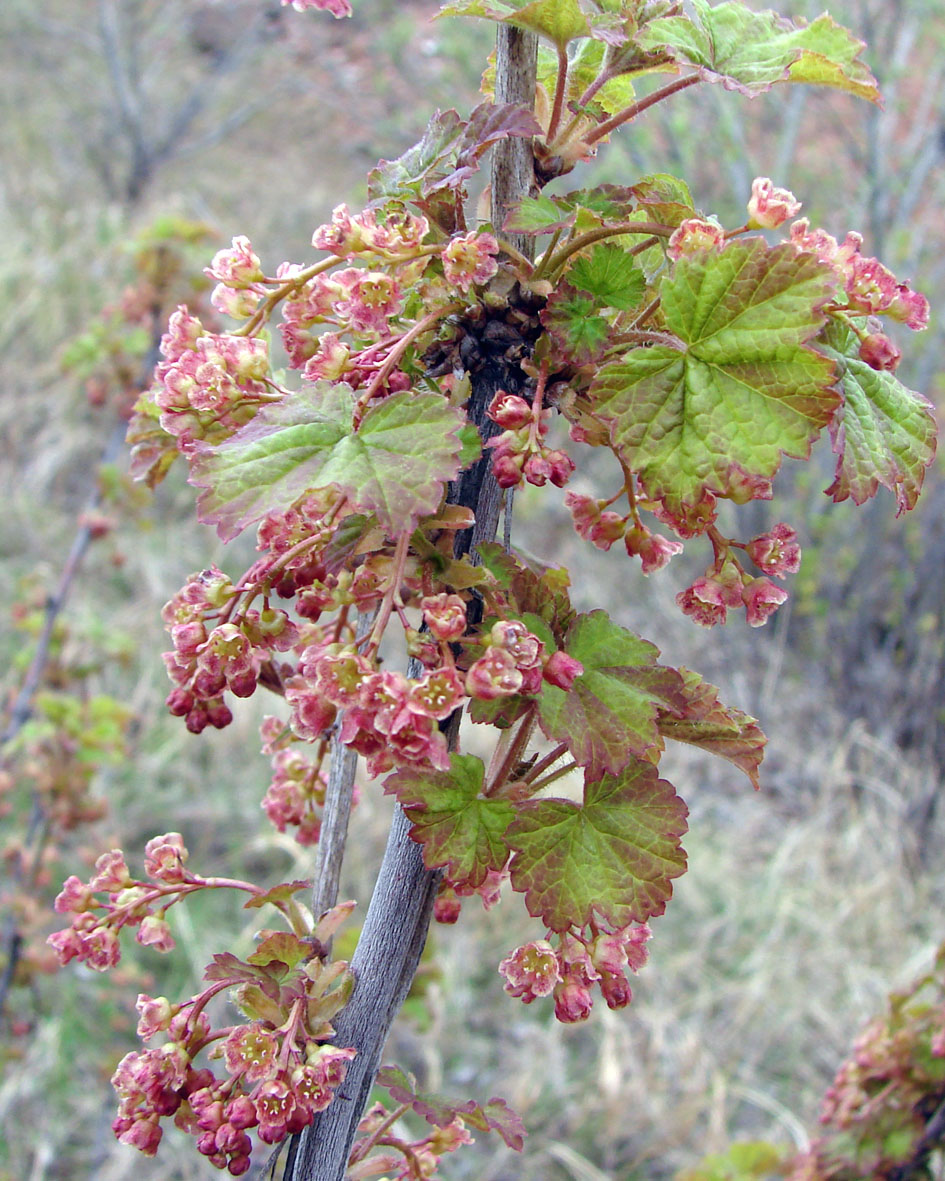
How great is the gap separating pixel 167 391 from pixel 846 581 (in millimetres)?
3778

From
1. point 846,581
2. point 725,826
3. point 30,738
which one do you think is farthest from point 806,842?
point 30,738

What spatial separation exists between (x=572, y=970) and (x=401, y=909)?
11 centimetres

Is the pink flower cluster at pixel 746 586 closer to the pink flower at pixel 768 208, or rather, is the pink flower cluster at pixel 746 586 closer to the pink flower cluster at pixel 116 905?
the pink flower at pixel 768 208

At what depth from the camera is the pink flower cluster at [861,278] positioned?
56 cm

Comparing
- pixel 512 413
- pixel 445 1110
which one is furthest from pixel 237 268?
pixel 445 1110

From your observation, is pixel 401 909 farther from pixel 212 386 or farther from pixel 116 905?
pixel 212 386

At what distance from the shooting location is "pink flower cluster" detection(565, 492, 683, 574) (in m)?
0.65

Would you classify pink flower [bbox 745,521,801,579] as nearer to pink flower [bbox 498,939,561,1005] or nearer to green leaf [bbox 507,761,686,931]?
green leaf [bbox 507,761,686,931]

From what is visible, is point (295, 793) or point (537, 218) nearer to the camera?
point (537, 218)

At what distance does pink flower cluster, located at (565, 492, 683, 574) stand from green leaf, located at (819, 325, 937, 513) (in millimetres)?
120

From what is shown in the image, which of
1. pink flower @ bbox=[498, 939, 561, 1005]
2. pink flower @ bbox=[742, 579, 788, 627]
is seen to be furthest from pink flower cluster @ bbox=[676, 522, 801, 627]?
pink flower @ bbox=[498, 939, 561, 1005]

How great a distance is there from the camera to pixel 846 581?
3.99 metres

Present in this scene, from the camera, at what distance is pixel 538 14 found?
561mm

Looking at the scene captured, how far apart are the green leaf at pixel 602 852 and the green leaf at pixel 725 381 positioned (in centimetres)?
17
